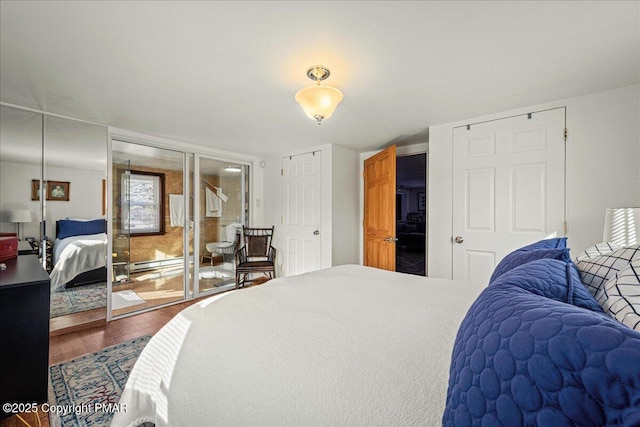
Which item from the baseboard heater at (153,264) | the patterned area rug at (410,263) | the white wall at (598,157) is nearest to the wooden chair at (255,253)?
the baseboard heater at (153,264)

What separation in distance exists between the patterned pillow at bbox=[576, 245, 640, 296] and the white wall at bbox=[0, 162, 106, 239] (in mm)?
3945

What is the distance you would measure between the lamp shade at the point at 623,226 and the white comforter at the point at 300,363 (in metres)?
1.18

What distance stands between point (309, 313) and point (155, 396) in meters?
0.66

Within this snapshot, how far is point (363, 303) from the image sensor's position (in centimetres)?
142

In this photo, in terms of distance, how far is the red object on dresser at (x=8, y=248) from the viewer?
1.98 metres

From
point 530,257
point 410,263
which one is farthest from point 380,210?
point 530,257

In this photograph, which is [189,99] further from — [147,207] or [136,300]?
[136,300]

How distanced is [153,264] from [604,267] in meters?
4.34

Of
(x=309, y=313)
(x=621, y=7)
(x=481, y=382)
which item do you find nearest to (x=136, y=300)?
Result: (x=309, y=313)

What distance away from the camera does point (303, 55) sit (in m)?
1.71

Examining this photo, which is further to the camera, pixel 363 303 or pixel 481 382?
pixel 363 303

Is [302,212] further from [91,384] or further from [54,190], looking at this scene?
[91,384]

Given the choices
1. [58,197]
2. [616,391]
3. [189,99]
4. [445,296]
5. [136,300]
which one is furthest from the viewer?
[136,300]

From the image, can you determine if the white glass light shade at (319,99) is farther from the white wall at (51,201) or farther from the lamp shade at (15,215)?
the lamp shade at (15,215)
